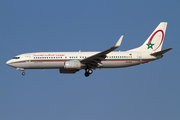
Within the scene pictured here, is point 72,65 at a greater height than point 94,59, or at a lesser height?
lesser

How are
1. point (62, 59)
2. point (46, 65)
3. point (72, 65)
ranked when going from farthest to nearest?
point (62, 59)
point (46, 65)
point (72, 65)

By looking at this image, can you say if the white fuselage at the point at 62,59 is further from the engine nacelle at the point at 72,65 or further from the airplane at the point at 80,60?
the engine nacelle at the point at 72,65

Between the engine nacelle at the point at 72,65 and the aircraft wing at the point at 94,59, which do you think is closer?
the aircraft wing at the point at 94,59

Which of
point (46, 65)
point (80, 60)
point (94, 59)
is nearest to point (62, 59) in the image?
point (46, 65)

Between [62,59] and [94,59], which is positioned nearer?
[94,59]

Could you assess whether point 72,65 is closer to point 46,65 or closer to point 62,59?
point 62,59

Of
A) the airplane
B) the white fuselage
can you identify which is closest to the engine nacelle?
the airplane

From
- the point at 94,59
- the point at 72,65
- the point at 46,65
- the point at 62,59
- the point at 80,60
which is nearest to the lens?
the point at 72,65

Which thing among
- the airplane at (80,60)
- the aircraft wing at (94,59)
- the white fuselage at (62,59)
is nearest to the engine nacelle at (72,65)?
the airplane at (80,60)

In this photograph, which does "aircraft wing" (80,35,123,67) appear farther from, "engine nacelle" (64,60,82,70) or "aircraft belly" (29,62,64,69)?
"aircraft belly" (29,62,64,69)

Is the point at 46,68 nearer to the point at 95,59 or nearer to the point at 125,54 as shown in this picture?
the point at 95,59

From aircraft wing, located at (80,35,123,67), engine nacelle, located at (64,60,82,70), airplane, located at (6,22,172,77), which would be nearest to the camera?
aircraft wing, located at (80,35,123,67)

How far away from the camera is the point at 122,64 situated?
47562mm

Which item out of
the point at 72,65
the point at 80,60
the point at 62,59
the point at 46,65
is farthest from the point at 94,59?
the point at 46,65
